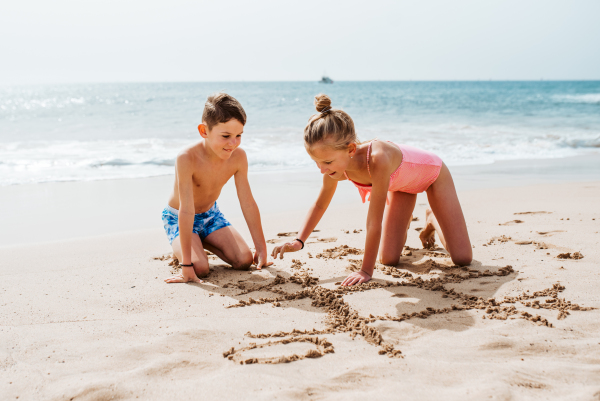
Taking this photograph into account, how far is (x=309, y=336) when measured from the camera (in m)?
2.28

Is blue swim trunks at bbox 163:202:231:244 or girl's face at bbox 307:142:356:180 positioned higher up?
girl's face at bbox 307:142:356:180

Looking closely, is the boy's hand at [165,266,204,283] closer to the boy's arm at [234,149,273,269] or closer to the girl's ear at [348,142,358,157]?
the boy's arm at [234,149,273,269]

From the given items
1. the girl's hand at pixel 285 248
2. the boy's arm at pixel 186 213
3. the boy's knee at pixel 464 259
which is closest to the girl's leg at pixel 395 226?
the boy's knee at pixel 464 259

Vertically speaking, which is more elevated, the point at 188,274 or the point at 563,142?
the point at 563,142

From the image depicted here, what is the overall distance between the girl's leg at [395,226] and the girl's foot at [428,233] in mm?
226

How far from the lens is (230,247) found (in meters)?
3.55

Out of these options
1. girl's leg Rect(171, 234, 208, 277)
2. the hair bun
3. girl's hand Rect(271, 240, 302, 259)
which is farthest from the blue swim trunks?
the hair bun

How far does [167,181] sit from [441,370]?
5729mm

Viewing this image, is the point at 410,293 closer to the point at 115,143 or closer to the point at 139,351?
the point at 139,351

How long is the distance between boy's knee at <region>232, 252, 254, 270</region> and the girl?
24 centimetres

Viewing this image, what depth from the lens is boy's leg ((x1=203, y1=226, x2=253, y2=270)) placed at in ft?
11.4

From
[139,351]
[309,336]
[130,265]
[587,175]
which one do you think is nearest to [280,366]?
[309,336]

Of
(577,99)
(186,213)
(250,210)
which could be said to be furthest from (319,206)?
(577,99)

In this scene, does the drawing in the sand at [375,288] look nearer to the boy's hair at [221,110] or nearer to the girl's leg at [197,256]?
the girl's leg at [197,256]
